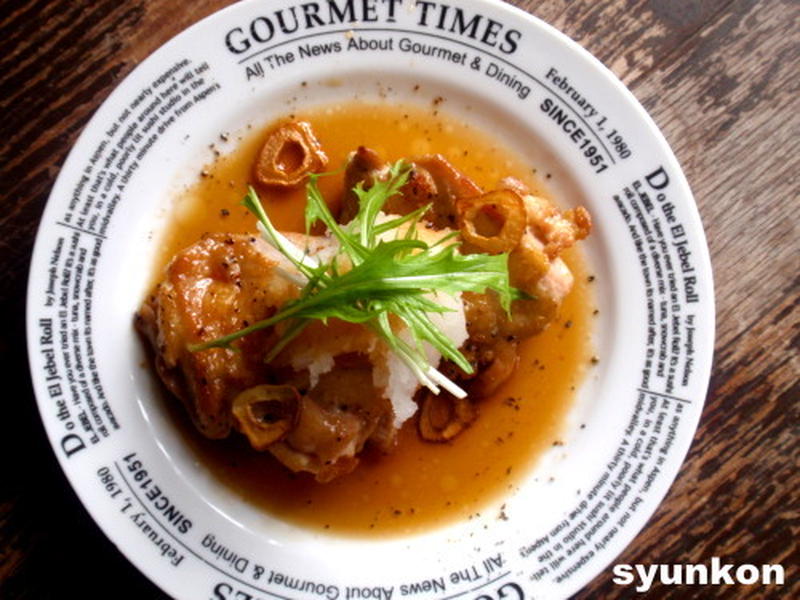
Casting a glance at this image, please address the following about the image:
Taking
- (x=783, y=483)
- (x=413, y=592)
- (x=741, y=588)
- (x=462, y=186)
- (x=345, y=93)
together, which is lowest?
(x=741, y=588)

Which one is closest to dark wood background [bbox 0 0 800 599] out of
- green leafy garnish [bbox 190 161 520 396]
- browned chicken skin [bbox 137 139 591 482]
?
browned chicken skin [bbox 137 139 591 482]

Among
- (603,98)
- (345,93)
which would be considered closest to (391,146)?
(345,93)

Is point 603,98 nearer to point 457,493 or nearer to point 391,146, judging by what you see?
point 391,146

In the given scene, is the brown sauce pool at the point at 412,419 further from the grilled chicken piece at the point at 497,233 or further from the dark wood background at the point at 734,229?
the dark wood background at the point at 734,229

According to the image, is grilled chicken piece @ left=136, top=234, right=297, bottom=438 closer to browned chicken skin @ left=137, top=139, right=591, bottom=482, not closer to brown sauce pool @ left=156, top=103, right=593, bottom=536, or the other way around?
browned chicken skin @ left=137, top=139, right=591, bottom=482

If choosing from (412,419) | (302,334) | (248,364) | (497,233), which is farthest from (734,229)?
(248,364)

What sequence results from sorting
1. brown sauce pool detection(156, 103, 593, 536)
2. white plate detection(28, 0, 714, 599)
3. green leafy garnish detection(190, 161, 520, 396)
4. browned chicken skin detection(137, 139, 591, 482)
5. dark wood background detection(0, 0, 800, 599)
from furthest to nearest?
dark wood background detection(0, 0, 800, 599), brown sauce pool detection(156, 103, 593, 536), white plate detection(28, 0, 714, 599), browned chicken skin detection(137, 139, 591, 482), green leafy garnish detection(190, 161, 520, 396)

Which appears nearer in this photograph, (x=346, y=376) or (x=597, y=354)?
(x=346, y=376)
